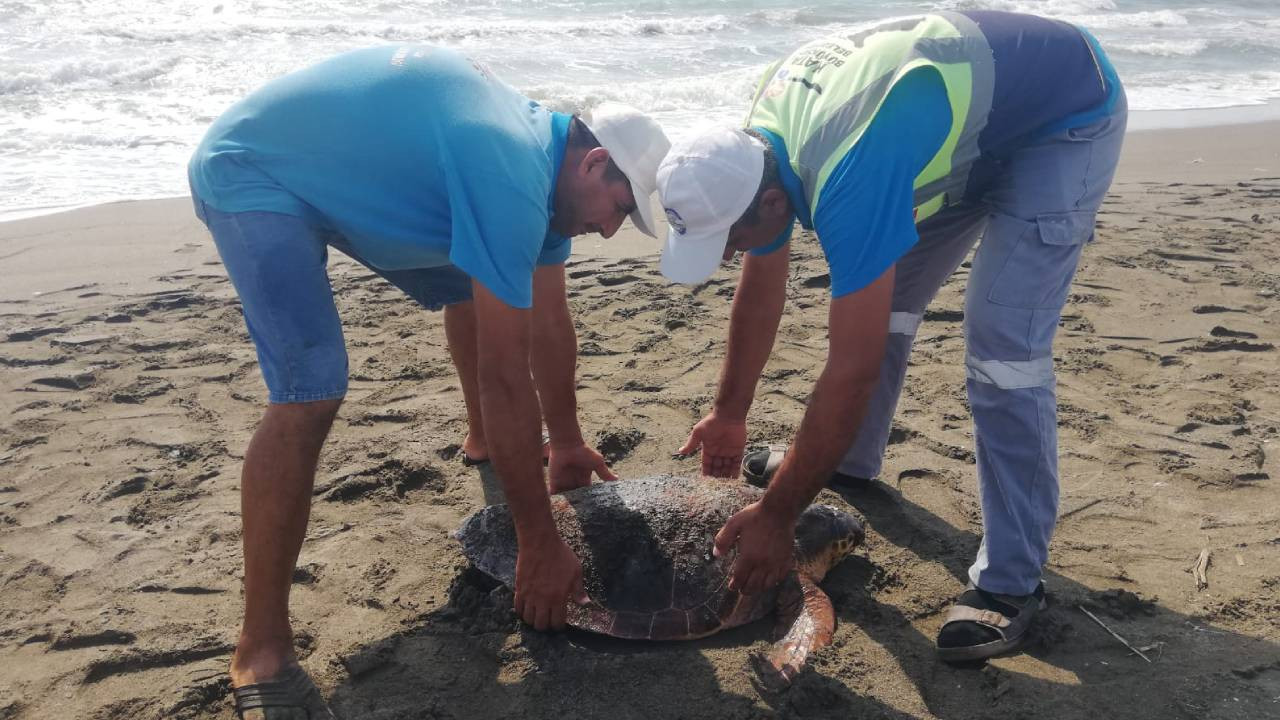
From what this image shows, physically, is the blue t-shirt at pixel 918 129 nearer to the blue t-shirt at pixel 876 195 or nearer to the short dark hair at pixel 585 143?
the blue t-shirt at pixel 876 195

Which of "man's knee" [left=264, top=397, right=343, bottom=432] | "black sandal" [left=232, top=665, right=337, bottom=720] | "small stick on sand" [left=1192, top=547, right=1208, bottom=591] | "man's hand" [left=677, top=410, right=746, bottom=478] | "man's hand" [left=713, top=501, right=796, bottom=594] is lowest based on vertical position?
"black sandal" [left=232, top=665, right=337, bottom=720]

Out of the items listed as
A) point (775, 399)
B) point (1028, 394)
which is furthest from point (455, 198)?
point (775, 399)

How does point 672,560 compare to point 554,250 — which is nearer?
point 672,560

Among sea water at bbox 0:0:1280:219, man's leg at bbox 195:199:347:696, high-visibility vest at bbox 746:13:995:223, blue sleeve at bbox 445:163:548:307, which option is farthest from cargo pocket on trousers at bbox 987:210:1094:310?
sea water at bbox 0:0:1280:219

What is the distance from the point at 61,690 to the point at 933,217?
2.54 metres

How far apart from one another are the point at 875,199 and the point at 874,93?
24 cm

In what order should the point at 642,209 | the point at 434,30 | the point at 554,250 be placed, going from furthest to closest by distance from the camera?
1. the point at 434,30
2. the point at 554,250
3. the point at 642,209

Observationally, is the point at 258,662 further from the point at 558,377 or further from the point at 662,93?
the point at 662,93

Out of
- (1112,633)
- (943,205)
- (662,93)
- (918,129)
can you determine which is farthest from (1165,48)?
(918,129)

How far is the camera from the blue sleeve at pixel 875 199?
182cm

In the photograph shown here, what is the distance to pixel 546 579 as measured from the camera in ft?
7.23

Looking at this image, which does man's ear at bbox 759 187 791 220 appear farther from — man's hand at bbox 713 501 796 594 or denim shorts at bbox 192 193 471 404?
denim shorts at bbox 192 193 471 404

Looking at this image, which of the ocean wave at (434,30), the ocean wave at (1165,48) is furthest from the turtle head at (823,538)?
the ocean wave at (1165,48)

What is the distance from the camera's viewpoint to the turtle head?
2.51 m
